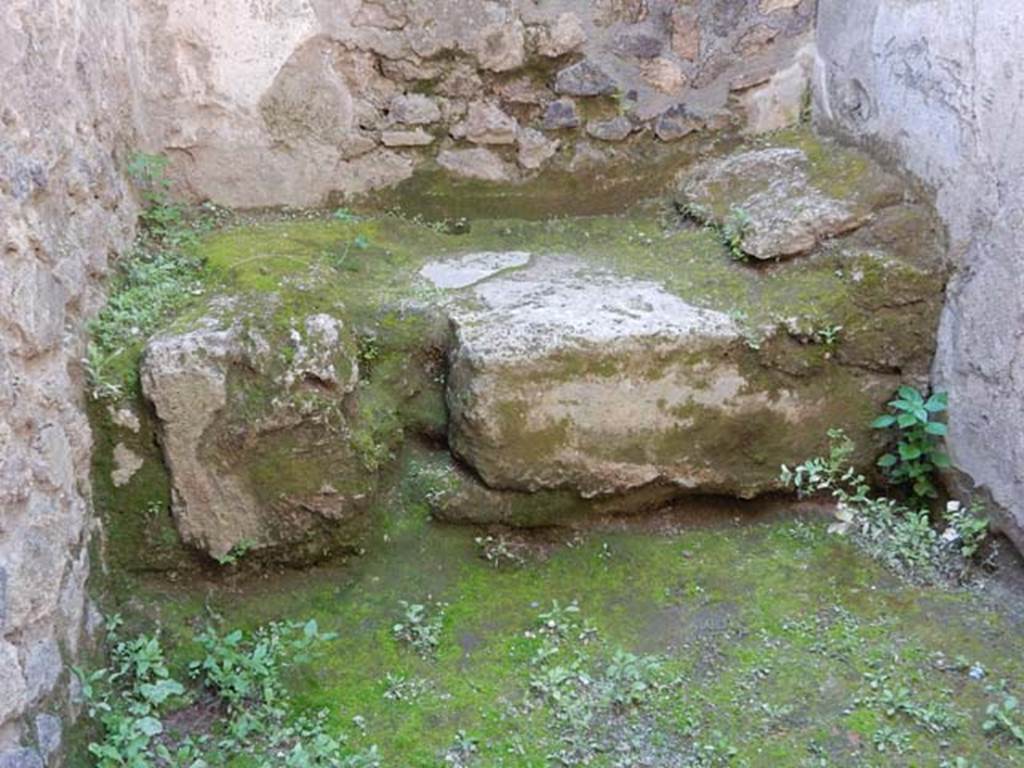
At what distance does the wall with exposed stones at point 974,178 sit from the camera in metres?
2.29

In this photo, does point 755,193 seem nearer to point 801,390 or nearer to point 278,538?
point 801,390

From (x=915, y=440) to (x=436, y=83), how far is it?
1.77m

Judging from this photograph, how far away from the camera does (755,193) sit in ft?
9.37

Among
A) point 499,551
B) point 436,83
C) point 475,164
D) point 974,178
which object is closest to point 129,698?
point 499,551

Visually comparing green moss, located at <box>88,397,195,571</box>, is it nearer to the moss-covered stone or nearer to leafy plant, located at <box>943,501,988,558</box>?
the moss-covered stone

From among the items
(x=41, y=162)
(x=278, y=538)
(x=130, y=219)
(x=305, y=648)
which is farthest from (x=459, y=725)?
(x=130, y=219)

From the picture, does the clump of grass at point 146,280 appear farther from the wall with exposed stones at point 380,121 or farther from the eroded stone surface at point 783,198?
the eroded stone surface at point 783,198

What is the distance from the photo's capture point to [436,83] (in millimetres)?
3035

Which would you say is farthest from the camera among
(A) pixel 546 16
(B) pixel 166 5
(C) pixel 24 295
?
(A) pixel 546 16

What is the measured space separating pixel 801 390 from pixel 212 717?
A: 5.25 feet

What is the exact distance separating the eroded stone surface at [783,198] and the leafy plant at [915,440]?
1.61 feet

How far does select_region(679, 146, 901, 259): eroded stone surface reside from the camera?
2645 millimetres

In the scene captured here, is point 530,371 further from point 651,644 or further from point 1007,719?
point 1007,719

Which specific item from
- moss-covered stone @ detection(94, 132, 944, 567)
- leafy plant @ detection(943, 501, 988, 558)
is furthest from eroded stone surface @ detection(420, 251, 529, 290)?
leafy plant @ detection(943, 501, 988, 558)
